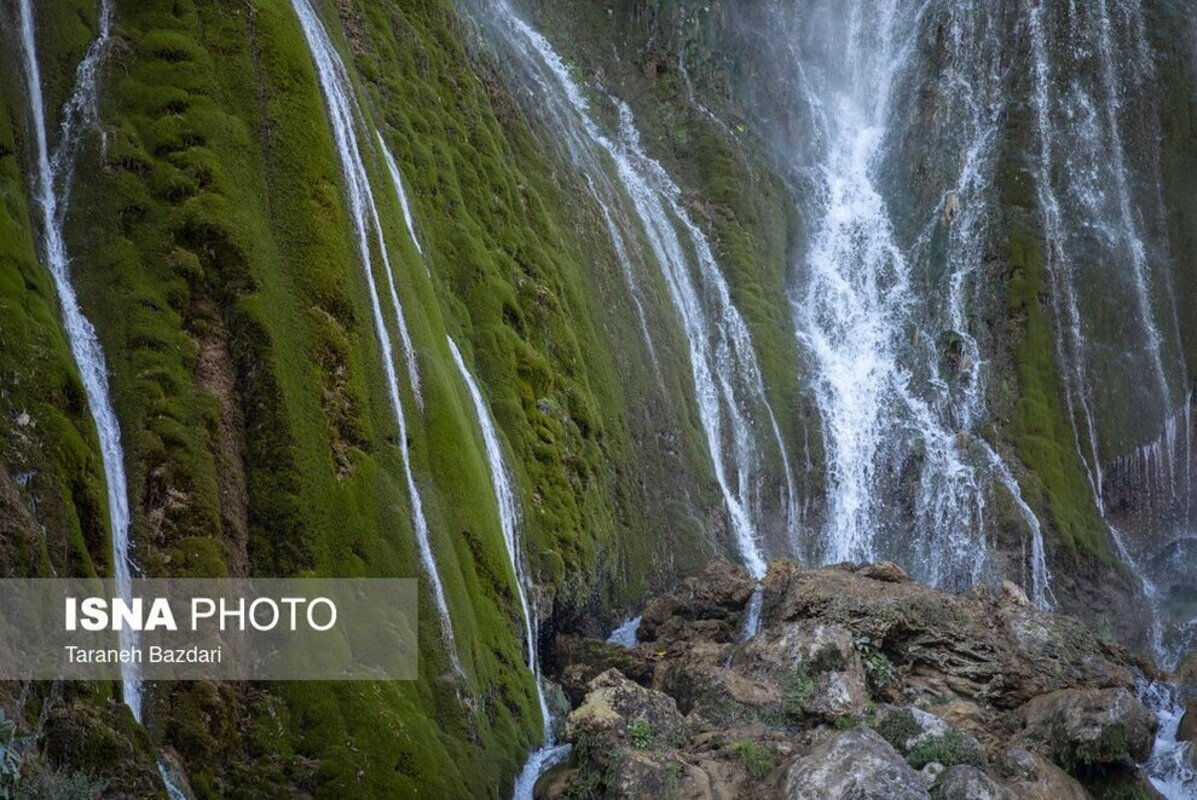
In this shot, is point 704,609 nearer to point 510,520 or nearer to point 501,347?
point 510,520

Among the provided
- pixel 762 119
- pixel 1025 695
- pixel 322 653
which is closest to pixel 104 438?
pixel 322 653

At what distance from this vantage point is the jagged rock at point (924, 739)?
2192 centimetres

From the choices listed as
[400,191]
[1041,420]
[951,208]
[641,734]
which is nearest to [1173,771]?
[641,734]

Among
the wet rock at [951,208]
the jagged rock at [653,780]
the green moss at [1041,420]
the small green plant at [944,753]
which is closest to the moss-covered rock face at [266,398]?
the jagged rock at [653,780]

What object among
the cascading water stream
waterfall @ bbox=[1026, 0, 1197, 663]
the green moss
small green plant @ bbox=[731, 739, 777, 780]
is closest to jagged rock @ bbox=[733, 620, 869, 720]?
small green plant @ bbox=[731, 739, 777, 780]

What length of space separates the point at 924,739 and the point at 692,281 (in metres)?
24.7

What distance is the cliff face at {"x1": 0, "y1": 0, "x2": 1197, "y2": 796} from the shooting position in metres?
19.7

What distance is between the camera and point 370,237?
25.4 m

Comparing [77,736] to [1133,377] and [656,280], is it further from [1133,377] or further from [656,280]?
[1133,377]

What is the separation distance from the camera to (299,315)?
899 inches

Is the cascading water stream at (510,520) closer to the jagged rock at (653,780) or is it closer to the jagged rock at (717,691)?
the jagged rock at (717,691)

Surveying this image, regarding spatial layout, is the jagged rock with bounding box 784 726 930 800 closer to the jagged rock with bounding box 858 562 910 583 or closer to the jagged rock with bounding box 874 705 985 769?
the jagged rock with bounding box 874 705 985 769

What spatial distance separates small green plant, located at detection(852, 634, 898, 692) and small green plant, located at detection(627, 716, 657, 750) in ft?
19.0

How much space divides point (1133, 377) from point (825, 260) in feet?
39.1
